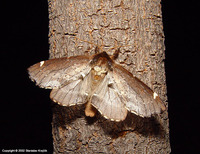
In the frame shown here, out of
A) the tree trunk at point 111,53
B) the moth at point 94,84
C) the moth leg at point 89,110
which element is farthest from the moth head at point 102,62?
the moth leg at point 89,110

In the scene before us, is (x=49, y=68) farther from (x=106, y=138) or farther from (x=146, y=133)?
(x=146, y=133)

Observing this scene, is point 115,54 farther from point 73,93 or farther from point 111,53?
point 73,93

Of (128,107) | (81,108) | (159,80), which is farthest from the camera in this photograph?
(159,80)

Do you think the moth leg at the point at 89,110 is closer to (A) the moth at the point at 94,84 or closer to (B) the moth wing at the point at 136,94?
(A) the moth at the point at 94,84

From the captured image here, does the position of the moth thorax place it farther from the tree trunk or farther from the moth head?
the tree trunk


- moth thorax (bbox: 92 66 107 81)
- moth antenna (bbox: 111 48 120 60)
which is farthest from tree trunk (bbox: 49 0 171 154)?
moth thorax (bbox: 92 66 107 81)

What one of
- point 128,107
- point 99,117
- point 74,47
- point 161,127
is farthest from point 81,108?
point 161,127
